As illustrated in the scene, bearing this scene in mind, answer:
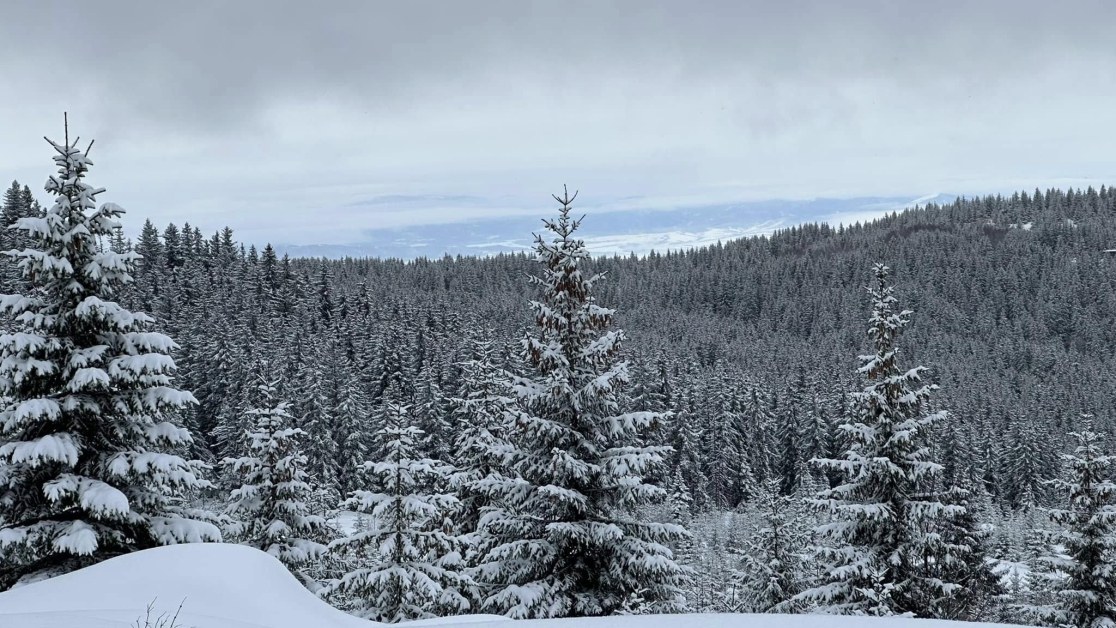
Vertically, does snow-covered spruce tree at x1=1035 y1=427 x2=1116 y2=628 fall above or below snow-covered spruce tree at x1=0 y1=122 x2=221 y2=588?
below

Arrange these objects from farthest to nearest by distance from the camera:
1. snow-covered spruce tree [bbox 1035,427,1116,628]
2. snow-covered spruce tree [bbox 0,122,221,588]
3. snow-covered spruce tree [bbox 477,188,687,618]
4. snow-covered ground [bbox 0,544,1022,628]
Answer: snow-covered spruce tree [bbox 1035,427,1116,628] → snow-covered spruce tree [bbox 477,188,687,618] → snow-covered spruce tree [bbox 0,122,221,588] → snow-covered ground [bbox 0,544,1022,628]

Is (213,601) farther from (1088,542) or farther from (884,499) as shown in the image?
(1088,542)

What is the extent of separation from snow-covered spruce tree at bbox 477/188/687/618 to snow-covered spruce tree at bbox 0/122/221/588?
17.1 feet

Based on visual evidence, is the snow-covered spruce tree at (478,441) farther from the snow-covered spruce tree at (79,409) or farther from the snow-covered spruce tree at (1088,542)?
the snow-covered spruce tree at (1088,542)

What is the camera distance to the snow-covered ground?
6859mm

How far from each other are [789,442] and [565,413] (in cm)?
7592

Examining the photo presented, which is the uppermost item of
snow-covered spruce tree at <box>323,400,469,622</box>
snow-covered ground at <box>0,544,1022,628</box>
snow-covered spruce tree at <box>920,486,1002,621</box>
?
snow-covered ground at <box>0,544,1022,628</box>

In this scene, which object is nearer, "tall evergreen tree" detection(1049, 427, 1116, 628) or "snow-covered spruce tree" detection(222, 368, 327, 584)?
"snow-covered spruce tree" detection(222, 368, 327, 584)

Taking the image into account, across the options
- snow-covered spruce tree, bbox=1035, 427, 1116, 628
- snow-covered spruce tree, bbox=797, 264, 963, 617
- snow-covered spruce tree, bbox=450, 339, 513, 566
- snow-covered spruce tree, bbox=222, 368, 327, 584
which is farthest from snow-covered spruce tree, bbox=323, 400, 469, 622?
snow-covered spruce tree, bbox=1035, 427, 1116, 628

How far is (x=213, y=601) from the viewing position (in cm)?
710

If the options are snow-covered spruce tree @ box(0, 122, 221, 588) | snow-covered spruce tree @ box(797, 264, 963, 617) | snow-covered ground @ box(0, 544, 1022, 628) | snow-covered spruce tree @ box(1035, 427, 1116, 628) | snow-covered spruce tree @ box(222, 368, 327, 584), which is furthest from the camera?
snow-covered spruce tree @ box(1035, 427, 1116, 628)

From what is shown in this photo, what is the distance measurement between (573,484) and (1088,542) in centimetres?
1447

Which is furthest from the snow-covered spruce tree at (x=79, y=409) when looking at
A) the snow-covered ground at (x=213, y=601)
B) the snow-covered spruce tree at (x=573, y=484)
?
the snow-covered spruce tree at (x=573, y=484)

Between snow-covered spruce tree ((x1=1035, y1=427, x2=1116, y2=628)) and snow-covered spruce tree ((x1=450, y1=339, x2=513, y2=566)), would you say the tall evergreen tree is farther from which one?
snow-covered spruce tree ((x1=450, y1=339, x2=513, y2=566))
